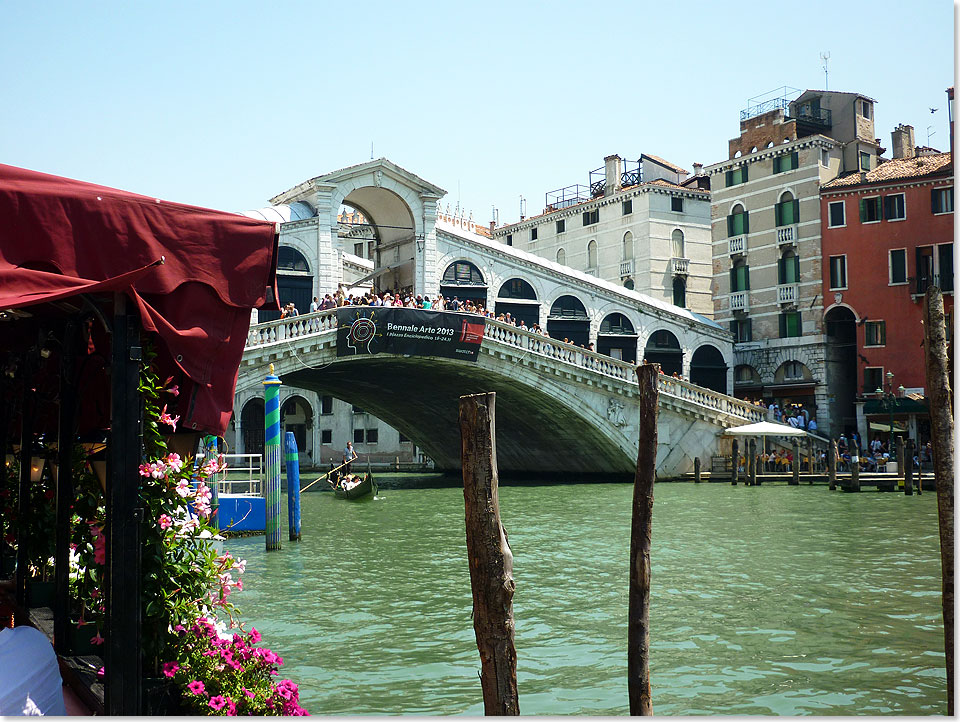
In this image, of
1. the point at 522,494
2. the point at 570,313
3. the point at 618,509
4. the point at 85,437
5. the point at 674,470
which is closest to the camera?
the point at 85,437

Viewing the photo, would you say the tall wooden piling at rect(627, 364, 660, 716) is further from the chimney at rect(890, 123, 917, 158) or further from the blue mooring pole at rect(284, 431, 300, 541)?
the chimney at rect(890, 123, 917, 158)

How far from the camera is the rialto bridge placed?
20484 millimetres

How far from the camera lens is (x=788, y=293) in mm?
25375

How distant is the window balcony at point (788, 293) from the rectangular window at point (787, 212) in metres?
1.65

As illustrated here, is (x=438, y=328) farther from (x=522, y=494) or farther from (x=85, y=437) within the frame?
(x=85, y=437)

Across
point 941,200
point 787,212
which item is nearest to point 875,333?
point 941,200

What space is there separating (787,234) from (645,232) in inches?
233

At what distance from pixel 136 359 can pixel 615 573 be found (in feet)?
24.2

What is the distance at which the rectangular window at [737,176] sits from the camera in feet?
87.9

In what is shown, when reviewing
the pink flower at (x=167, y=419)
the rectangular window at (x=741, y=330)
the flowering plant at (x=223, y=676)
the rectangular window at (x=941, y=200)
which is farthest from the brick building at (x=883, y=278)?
the pink flower at (x=167, y=419)

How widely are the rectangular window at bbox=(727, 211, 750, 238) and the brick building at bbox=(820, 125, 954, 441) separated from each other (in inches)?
110

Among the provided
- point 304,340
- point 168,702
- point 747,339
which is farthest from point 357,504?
point 168,702

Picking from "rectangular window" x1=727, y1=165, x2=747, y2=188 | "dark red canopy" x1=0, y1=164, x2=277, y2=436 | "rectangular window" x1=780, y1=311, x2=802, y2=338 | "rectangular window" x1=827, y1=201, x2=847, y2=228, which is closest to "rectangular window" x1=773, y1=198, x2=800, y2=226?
"rectangular window" x1=827, y1=201, x2=847, y2=228

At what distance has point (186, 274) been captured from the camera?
3436mm
